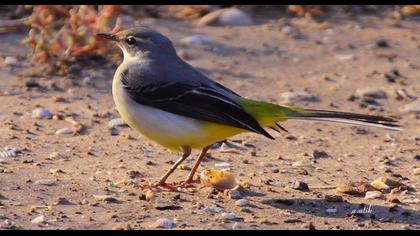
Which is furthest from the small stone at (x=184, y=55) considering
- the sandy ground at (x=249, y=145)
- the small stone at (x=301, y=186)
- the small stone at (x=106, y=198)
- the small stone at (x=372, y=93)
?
the small stone at (x=106, y=198)

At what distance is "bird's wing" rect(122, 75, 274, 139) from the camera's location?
8.20 metres

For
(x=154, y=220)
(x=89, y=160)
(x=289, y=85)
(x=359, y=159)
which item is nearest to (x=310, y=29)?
(x=289, y=85)

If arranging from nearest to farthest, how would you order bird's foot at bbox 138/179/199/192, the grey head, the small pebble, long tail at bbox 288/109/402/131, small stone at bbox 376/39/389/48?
long tail at bbox 288/109/402/131 → bird's foot at bbox 138/179/199/192 → the grey head → the small pebble → small stone at bbox 376/39/389/48

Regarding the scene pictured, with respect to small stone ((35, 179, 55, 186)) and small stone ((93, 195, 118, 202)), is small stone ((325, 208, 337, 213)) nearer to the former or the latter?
small stone ((93, 195, 118, 202))

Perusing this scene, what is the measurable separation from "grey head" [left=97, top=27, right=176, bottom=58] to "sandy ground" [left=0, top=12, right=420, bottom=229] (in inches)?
40.4

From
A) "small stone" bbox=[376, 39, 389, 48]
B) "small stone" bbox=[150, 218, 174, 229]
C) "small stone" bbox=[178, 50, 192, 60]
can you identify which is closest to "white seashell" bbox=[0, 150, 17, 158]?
"small stone" bbox=[150, 218, 174, 229]

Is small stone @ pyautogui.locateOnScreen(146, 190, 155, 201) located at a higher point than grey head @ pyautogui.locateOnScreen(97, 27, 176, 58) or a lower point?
lower

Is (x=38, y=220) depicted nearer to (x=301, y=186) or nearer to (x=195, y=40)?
(x=301, y=186)

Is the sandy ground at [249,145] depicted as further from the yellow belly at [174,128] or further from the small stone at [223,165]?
the yellow belly at [174,128]

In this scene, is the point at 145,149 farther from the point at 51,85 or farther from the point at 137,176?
the point at 51,85

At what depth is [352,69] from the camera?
1247 centimetres

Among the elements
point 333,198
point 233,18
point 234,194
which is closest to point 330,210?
point 333,198

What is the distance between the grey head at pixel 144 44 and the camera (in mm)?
9055

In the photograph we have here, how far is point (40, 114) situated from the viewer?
10.4 meters
